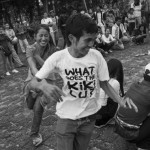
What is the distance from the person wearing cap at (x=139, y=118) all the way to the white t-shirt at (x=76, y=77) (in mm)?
706

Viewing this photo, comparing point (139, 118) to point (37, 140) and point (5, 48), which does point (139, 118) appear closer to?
point (37, 140)

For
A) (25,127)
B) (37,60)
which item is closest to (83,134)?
(37,60)

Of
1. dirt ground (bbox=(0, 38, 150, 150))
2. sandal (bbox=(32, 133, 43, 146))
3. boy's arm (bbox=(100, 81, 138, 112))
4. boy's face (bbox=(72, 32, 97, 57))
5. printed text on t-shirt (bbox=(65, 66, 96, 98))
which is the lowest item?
dirt ground (bbox=(0, 38, 150, 150))

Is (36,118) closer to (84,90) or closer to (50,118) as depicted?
(50,118)

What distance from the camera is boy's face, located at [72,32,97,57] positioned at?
70.5 inches

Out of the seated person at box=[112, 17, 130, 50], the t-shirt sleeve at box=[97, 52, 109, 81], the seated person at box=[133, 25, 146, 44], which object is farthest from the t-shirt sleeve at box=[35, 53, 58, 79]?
the seated person at box=[133, 25, 146, 44]

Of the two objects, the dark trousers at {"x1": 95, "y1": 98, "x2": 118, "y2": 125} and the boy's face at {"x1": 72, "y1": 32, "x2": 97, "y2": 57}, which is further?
the dark trousers at {"x1": 95, "y1": 98, "x2": 118, "y2": 125}

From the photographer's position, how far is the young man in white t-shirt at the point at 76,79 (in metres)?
1.83

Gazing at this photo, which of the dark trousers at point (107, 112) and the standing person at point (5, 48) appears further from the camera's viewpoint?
the standing person at point (5, 48)

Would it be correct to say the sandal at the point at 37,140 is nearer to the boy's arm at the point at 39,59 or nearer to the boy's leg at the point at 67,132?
the boy's arm at the point at 39,59

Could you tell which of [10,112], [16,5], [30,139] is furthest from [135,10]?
[16,5]

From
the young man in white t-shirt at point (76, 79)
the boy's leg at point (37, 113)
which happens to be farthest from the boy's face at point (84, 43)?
the boy's leg at point (37, 113)

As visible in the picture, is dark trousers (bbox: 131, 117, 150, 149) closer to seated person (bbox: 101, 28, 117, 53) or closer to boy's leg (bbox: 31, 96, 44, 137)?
boy's leg (bbox: 31, 96, 44, 137)

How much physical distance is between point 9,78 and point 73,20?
19.3ft
